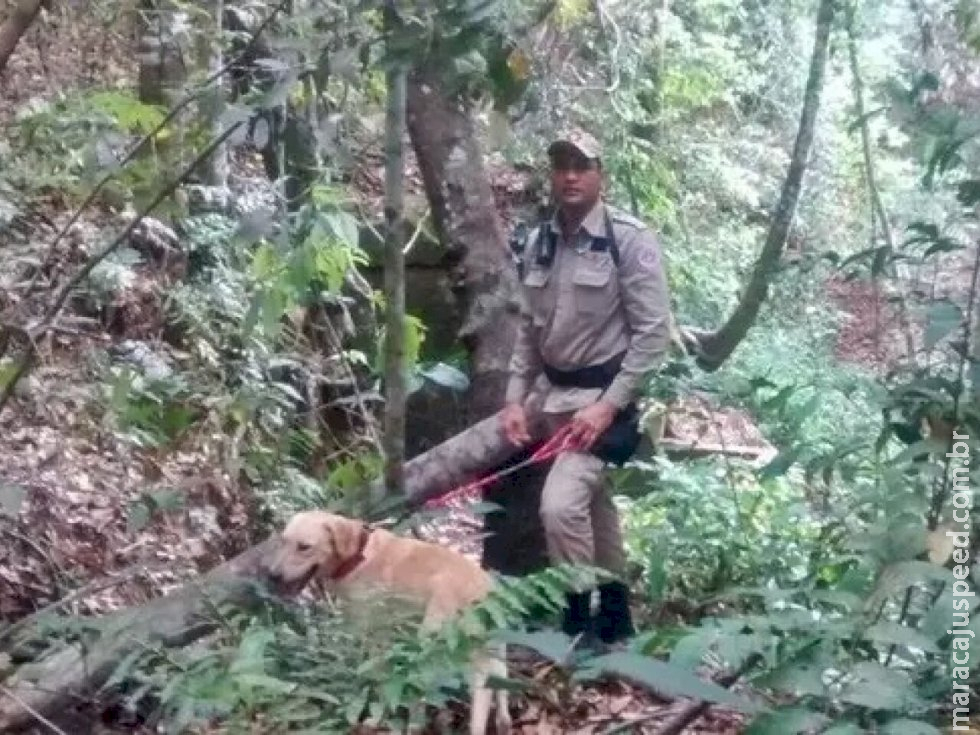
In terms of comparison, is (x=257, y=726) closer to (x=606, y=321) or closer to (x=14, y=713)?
(x=14, y=713)

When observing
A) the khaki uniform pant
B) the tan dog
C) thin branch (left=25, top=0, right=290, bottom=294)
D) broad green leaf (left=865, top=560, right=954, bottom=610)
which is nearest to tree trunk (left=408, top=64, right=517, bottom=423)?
the khaki uniform pant

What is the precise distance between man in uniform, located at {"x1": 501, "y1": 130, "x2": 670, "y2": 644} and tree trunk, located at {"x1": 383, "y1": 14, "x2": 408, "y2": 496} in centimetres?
66

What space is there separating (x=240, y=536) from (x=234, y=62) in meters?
2.89

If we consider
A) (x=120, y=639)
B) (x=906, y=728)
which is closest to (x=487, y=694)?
(x=120, y=639)

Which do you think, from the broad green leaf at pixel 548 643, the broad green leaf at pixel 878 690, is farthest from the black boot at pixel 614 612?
the broad green leaf at pixel 878 690

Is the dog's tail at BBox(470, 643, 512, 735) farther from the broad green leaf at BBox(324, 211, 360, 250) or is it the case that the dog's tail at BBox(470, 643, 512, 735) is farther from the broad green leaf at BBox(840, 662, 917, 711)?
the broad green leaf at BBox(324, 211, 360, 250)

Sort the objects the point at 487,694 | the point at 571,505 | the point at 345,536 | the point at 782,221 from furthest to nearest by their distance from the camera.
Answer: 1. the point at 782,221
2. the point at 571,505
3. the point at 345,536
4. the point at 487,694

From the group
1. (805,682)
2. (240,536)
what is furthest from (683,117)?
(805,682)

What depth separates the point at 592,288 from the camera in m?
4.70

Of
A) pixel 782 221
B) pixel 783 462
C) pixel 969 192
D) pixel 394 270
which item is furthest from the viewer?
pixel 782 221

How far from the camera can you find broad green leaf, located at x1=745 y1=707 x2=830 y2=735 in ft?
7.47

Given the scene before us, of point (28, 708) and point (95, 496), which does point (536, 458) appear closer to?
point (28, 708)

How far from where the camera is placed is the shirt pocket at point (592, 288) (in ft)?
15.4

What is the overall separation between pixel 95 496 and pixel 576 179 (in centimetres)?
271
